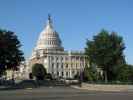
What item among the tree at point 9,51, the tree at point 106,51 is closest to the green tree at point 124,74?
the tree at point 106,51

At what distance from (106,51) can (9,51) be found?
2047 centimetres

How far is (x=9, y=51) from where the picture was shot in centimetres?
8125

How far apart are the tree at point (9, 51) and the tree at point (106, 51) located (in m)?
15.2

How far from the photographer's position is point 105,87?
221 feet

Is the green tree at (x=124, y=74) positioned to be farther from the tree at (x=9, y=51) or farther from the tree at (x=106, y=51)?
the tree at (x=9, y=51)

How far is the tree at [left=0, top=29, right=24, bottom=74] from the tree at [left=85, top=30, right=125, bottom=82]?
15.2 metres

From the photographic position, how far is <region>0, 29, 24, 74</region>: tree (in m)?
80.0

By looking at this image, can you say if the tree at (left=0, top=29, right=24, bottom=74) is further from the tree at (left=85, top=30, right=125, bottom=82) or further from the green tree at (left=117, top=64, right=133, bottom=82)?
the green tree at (left=117, top=64, right=133, bottom=82)

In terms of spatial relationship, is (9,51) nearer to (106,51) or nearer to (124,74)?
(106,51)

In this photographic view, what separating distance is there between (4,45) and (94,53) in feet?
62.5

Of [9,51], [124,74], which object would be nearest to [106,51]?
[124,74]

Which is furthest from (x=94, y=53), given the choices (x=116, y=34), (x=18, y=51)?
(x=18, y=51)

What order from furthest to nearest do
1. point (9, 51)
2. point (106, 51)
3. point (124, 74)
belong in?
point (124, 74)
point (106, 51)
point (9, 51)

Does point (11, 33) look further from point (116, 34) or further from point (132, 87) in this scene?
point (132, 87)
